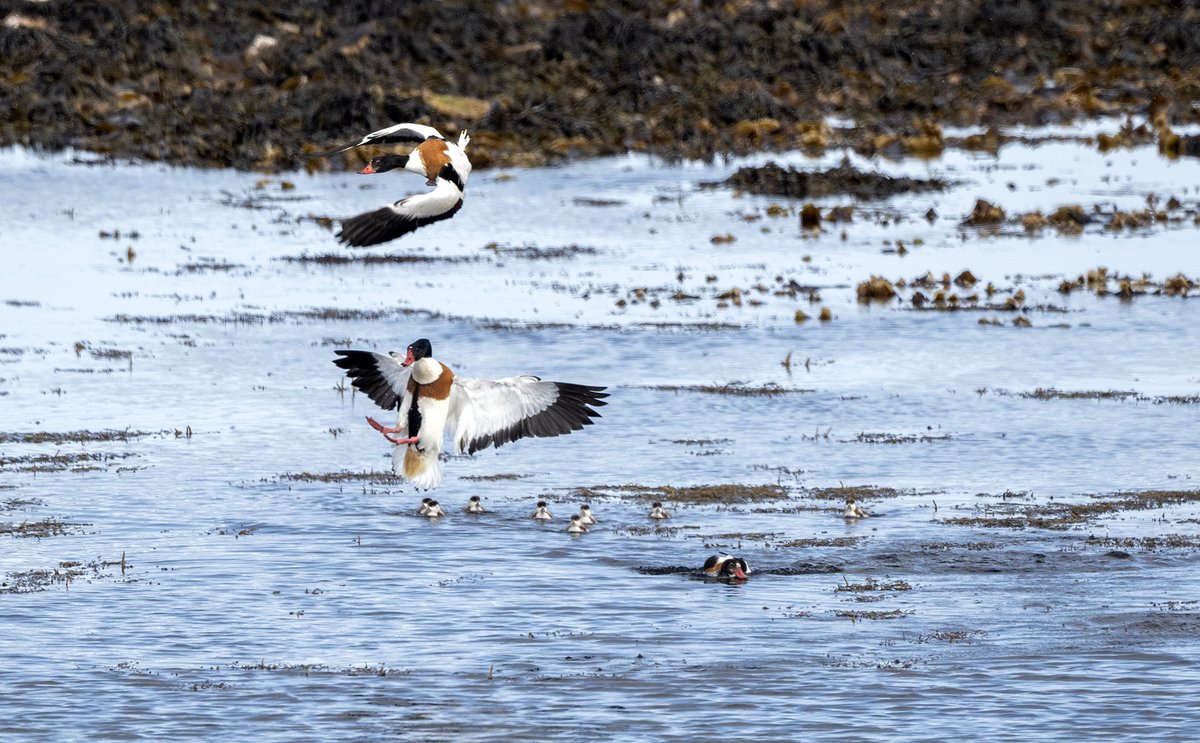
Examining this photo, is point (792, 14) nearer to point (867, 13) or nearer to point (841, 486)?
point (867, 13)

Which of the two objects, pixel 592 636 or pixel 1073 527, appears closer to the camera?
pixel 592 636

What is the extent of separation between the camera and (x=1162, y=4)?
51.5m

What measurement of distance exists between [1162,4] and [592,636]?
139ft

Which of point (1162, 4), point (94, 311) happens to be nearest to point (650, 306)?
point (94, 311)

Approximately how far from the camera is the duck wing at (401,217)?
12180mm

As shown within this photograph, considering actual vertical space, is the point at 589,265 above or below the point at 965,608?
above

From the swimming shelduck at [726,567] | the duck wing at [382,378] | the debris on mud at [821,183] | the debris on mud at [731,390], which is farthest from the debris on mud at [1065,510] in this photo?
the debris on mud at [821,183]

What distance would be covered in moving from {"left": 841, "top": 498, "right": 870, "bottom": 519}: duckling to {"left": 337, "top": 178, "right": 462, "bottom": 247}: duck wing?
175 inches

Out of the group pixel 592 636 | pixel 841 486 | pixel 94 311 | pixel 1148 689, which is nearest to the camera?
pixel 1148 689

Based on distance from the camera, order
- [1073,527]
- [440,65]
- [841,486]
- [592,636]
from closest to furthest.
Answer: [592,636] → [1073,527] → [841,486] → [440,65]

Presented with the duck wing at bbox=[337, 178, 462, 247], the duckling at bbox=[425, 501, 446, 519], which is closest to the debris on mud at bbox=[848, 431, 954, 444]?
the duckling at bbox=[425, 501, 446, 519]

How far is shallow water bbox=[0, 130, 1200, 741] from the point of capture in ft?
38.5

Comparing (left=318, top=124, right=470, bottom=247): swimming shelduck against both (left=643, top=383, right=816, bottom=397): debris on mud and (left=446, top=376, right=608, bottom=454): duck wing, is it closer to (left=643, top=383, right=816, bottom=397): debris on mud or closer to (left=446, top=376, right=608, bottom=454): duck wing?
(left=446, top=376, right=608, bottom=454): duck wing

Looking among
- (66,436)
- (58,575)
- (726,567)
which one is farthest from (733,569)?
(66,436)
